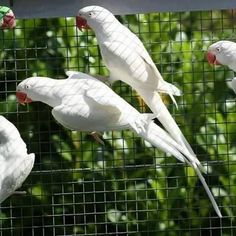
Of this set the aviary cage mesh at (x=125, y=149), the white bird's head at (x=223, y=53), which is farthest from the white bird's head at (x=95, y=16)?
the aviary cage mesh at (x=125, y=149)

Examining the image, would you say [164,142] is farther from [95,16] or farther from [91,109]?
[95,16]

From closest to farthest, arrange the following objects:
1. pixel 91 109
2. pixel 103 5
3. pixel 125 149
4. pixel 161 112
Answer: pixel 91 109 < pixel 161 112 < pixel 103 5 < pixel 125 149

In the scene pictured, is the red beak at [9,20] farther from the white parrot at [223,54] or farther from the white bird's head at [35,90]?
the white parrot at [223,54]

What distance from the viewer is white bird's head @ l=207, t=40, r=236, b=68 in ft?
7.39

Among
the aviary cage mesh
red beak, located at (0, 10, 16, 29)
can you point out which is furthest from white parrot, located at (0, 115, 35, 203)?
the aviary cage mesh

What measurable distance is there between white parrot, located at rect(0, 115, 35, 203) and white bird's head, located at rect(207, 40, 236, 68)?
1.49ft

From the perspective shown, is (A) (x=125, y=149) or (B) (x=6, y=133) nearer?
(B) (x=6, y=133)

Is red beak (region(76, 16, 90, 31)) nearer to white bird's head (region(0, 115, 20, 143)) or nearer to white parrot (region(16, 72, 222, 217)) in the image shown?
white parrot (region(16, 72, 222, 217))

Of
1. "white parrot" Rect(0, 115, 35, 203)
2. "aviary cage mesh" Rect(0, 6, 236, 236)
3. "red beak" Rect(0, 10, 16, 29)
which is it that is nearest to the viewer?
"white parrot" Rect(0, 115, 35, 203)

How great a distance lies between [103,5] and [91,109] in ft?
1.03

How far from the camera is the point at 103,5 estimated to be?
232cm

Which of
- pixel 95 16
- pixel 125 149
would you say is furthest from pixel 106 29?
pixel 125 149

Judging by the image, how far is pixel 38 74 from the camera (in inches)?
102

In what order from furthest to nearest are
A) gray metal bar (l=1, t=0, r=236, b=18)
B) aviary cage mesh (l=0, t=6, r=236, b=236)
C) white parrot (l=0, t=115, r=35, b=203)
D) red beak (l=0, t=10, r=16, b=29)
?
aviary cage mesh (l=0, t=6, r=236, b=236), gray metal bar (l=1, t=0, r=236, b=18), red beak (l=0, t=10, r=16, b=29), white parrot (l=0, t=115, r=35, b=203)
